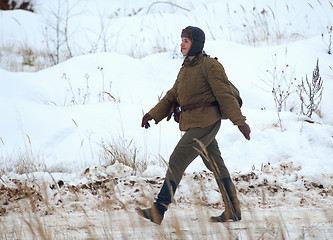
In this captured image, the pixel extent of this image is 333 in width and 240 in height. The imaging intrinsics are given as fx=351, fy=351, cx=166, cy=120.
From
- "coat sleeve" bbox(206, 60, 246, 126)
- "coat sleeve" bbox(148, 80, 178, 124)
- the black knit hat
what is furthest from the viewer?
"coat sleeve" bbox(148, 80, 178, 124)

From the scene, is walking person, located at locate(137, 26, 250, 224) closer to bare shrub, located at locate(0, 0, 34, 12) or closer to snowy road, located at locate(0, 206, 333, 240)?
snowy road, located at locate(0, 206, 333, 240)

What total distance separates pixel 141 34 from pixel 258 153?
6285mm

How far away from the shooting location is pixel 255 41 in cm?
742

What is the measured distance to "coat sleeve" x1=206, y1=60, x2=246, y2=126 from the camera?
216cm

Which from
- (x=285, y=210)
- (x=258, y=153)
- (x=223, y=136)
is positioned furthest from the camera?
(x=223, y=136)

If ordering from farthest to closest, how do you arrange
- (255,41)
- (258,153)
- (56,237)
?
(255,41) → (258,153) → (56,237)

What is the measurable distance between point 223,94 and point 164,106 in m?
0.50

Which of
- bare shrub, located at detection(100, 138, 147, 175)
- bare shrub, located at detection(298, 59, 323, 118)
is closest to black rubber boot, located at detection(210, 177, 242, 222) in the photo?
bare shrub, located at detection(100, 138, 147, 175)

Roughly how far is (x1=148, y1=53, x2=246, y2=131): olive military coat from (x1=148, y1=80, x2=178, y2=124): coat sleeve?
14cm

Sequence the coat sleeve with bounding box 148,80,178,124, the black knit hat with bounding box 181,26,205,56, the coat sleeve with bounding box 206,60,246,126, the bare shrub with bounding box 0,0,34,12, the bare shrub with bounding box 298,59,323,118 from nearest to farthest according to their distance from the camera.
Answer: the coat sleeve with bounding box 206,60,246,126 → the black knit hat with bounding box 181,26,205,56 → the coat sleeve with bounding box 148,80,178,124 → the bare shrub with bounding box 298,59,323,118 → the bare shrub with bounding box 0,0,34,12

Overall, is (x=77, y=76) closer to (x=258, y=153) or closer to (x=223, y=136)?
(x=223, y=136)

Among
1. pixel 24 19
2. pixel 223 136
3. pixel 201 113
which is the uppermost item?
pixel 24 19

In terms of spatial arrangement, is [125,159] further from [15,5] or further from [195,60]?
[15,5]

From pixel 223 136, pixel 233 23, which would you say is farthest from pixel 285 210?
pixel 233 23
